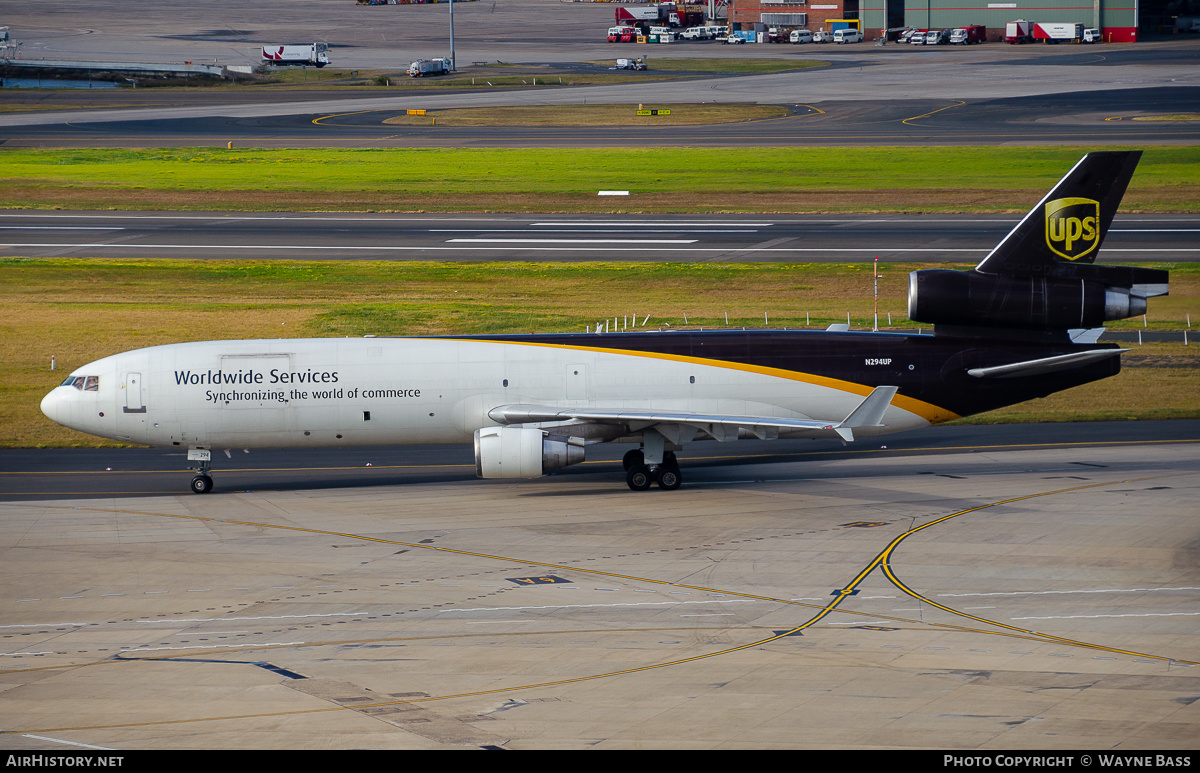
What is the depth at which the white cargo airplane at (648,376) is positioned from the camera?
37.6m

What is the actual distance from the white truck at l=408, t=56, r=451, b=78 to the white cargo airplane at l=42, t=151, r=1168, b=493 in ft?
409

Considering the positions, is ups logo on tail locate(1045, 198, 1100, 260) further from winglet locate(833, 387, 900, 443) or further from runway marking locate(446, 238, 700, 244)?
runway marking locate(446, 238, 700, 244)

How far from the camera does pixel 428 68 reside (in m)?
157

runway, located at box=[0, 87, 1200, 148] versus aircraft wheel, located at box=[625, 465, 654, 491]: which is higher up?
runway, located at box=[0, 87, 1200, 148]

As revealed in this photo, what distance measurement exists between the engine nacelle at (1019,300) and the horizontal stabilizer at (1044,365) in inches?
51.3

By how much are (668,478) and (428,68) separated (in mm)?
130203

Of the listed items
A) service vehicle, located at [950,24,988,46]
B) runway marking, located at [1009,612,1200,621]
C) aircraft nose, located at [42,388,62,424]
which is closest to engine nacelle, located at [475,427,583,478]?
aircraft nose, located at [42,388,62,424]

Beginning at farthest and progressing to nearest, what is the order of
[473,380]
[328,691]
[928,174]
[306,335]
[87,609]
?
[928,174] → [306,335] → [473,380] → [87,609] → [328,691]

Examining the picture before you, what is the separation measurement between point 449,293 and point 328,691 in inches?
1642

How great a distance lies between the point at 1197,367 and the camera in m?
48.9

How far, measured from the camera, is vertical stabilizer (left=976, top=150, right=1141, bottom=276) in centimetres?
3666
